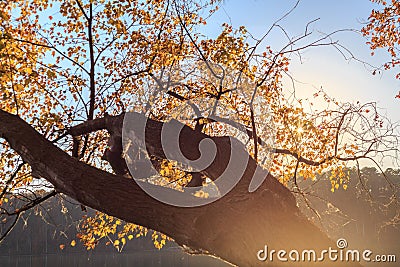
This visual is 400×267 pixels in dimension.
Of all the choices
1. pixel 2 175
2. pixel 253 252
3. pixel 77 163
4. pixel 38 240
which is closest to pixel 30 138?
pixel 77 163

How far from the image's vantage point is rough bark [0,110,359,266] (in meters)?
4.34

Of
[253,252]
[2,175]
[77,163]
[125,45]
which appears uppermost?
[125,45]

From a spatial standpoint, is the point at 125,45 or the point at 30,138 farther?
the point at 125,45

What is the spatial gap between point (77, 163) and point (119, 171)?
185 centimetres

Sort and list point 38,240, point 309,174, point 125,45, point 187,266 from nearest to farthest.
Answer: point 309,174, point 125,45, point 187,266, point 38,240

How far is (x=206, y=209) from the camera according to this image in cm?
463

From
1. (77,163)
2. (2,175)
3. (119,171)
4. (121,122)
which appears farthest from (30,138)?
(2,175)

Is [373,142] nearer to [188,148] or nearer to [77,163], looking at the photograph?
[188,148]

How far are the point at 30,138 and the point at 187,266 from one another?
69058 millimetres

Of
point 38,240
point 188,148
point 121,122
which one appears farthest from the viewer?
point 38,240

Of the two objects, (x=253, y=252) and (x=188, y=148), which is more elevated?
(x=188, y=148)

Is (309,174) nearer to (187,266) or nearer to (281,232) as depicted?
(281,232)

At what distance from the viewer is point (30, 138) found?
17.9ft

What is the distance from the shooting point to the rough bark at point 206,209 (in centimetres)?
434
